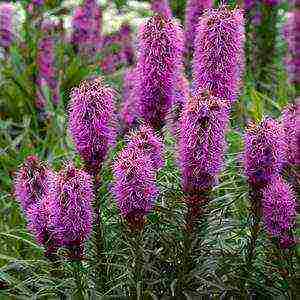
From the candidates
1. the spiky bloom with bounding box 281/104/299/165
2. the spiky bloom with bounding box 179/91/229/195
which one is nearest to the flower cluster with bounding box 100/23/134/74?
the spiky bloom with bounding box 281/104/299/165

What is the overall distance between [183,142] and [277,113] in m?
2.92

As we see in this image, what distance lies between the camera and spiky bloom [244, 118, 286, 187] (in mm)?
2727

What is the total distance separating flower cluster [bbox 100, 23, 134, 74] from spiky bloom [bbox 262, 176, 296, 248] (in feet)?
11.8

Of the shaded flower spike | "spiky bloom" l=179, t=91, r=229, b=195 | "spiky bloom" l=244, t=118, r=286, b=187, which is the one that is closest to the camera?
"spiky bloom" l=179, t=91, r=229, b=195

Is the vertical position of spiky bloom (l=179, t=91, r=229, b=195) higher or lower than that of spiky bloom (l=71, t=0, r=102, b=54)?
higher

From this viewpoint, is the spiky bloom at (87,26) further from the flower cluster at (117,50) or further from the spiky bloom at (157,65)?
the spiky bloom at (157,65)

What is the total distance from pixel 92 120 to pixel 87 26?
10.9 ft

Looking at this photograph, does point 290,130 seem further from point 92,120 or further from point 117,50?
point 117,50

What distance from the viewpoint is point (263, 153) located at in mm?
2732

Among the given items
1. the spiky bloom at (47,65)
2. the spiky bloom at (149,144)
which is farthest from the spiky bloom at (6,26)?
the spiky bloom at (149,144)

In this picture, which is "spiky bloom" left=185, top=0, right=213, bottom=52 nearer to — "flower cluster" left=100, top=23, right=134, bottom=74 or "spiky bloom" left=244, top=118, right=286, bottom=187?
"spiky bloom" left=244, top=118, right=286, bottom=187

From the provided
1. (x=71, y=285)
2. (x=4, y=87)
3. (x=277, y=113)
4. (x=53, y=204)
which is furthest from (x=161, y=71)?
(x=4, y=87)

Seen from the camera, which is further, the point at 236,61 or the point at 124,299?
the point at 124,299

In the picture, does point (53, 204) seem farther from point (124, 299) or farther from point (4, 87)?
point (4, 87)
